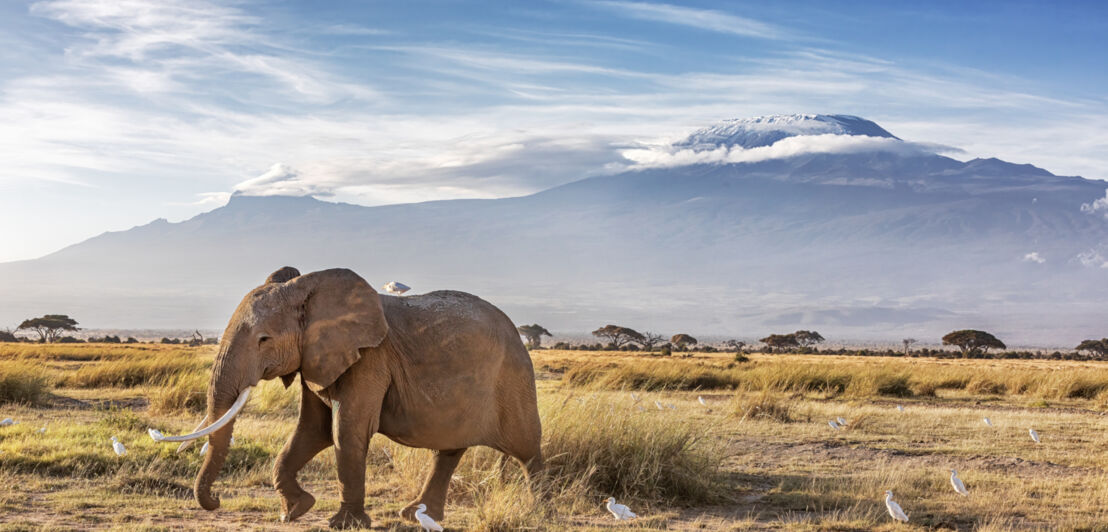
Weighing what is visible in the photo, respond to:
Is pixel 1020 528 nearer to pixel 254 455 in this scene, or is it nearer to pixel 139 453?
pixel 254 455

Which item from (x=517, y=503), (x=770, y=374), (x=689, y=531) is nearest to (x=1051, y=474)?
(x=689, y=531)

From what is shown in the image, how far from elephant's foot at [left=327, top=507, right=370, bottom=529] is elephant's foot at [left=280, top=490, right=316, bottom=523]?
348 millimetres

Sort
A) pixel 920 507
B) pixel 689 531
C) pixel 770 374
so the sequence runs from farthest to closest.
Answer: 1. pixel 770 374
2. pixel 920 507
3. pixel 689 531

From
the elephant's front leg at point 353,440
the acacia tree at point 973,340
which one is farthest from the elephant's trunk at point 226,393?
the acacia tree at point 973,340

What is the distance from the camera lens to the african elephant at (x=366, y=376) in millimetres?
7918

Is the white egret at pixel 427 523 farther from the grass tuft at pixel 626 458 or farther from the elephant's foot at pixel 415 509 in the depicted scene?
the grass tuft at pixel 626 458

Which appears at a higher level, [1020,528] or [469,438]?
[469,438]

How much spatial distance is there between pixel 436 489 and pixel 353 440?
1.19 meters

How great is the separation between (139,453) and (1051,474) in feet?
34.2

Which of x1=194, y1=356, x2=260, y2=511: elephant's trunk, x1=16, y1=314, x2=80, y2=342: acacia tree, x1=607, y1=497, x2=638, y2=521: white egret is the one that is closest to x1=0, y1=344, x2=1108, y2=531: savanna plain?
x1=607, y1=497, x2=638, y2=521: white egret

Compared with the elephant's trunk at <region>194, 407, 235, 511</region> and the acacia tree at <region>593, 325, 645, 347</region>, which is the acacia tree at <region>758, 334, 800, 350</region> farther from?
the elephant's trunk at <region>194, 407, 235, 511</region>

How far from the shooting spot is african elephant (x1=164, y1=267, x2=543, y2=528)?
26.0 feet

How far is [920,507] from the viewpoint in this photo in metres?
10.3

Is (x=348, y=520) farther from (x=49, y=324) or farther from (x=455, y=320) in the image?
(x=49, y=324)
